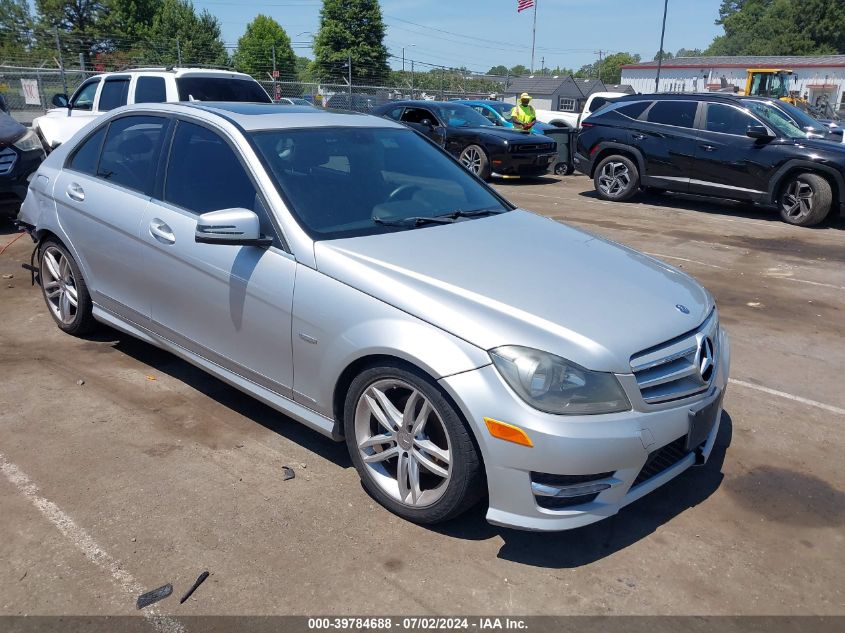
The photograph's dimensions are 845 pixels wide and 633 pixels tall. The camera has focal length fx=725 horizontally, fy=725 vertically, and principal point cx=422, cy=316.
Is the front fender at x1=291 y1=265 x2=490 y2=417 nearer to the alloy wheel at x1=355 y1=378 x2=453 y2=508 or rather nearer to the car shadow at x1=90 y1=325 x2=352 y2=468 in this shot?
the alloy wheel at x1=355 y1=378 x2=453 y2=508

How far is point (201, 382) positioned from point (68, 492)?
134cm

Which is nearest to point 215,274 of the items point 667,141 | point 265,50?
point 667,141

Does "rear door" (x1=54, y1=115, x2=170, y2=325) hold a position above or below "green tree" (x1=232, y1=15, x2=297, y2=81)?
below

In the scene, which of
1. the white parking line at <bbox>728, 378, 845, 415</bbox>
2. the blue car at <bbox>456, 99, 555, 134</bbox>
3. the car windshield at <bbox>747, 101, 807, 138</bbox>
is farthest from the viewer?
the blue car at <bbox>456, 99, 555, 134</bbox>

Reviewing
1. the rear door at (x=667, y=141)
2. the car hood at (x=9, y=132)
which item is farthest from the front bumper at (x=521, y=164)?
the car hood at (x=9, y=132)

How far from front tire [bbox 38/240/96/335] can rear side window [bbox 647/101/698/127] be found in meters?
9.70

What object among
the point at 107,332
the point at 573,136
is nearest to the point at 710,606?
the point at 107,332

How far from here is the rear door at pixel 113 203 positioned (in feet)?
14.2

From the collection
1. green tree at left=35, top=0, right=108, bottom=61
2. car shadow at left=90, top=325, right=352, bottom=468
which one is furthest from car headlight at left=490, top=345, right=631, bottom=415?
green tree at left=35, top=0, right=108, bottom=61

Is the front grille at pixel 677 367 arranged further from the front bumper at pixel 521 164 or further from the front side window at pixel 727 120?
the front bumper at pixel 521 164

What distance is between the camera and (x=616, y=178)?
12.7 meters

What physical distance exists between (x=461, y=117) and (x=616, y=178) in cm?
389

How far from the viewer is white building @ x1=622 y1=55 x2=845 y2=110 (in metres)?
57.1

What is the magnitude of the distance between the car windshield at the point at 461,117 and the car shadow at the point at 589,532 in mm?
12169
